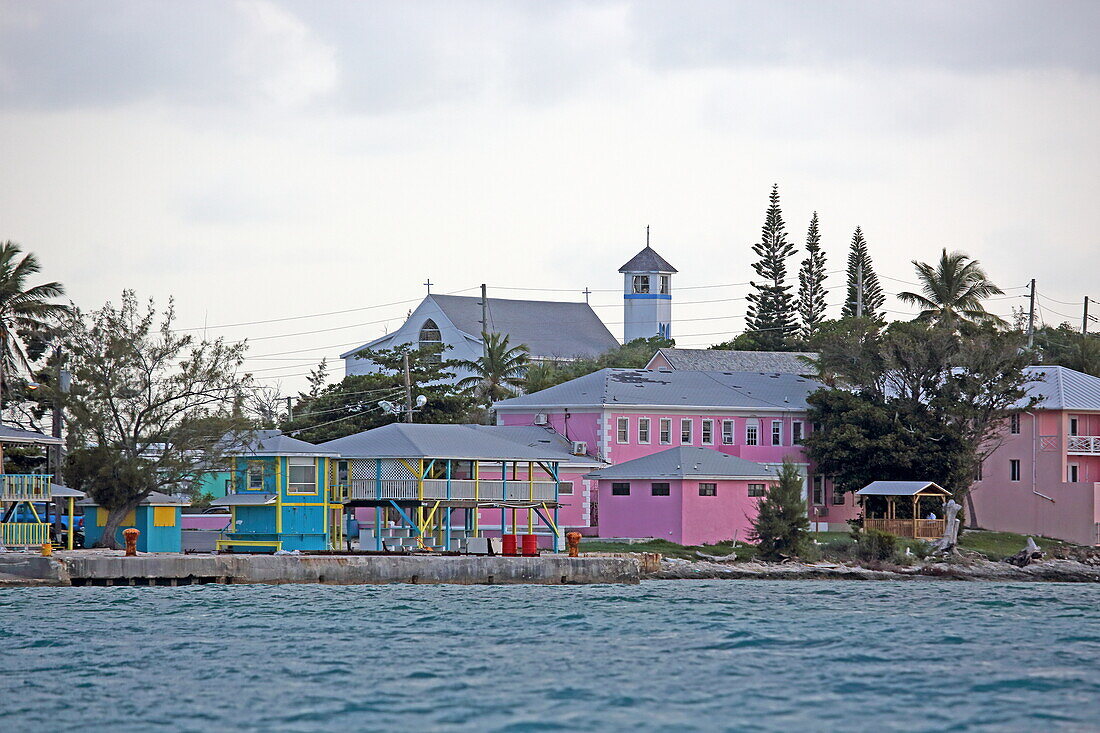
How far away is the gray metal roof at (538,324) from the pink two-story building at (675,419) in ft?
94.4

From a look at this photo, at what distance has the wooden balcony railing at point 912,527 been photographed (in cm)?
5325

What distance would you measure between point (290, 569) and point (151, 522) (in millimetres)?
8076

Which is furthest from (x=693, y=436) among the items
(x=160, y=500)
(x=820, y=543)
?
(x=160, y=500)

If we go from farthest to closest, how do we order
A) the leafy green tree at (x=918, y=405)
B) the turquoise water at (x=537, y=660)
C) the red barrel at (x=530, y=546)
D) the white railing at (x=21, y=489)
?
1. the leafy green tree at (x=918, y=405)
2. the red barrel at (x=530, y=546)
3. the white railing at (x=21, y=489)
4. the turquoise water at (x=537, y=660)

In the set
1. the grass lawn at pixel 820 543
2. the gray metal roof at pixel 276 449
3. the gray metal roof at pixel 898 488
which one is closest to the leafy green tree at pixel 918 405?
the gray metal roof at pixel 898 488

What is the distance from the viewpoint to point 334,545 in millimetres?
48438

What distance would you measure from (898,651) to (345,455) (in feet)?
74.7

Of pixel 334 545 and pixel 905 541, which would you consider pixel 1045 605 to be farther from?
pixel 334 545

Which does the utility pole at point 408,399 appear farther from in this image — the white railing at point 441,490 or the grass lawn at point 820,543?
the white railing at point 441,490

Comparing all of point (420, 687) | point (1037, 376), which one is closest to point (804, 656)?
point (420, 687)

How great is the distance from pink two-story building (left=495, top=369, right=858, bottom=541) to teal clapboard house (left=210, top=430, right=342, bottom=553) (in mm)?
12541

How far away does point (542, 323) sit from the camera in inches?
3745

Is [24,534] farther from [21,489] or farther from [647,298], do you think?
[647,298]

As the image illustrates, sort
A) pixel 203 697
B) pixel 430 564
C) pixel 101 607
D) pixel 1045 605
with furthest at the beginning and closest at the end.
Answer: pixel 430 564, pixel 1045 605, pixel 101 607, pixel 203 697
